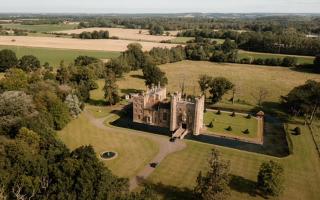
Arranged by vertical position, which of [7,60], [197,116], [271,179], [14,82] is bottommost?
[271,179]

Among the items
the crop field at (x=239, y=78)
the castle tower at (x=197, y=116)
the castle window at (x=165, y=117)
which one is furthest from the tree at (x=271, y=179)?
the crop field at (x=239, y=78)

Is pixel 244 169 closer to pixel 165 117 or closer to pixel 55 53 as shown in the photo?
pixel 165 117

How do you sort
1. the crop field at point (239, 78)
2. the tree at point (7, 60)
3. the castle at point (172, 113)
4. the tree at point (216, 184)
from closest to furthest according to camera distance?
the tree at point (216, 184), the castle at point (172, 113), the crop field at point (239, 78), the tree at point (7, 60)

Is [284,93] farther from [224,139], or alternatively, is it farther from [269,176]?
[269,176]

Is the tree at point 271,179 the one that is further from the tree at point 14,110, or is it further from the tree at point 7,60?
the tree at point 7,60

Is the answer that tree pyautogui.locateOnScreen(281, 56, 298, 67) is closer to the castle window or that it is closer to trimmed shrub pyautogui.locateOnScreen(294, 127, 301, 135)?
trimmed shrub pyautogui.locateOnScreen(294, 127, 301, 135)

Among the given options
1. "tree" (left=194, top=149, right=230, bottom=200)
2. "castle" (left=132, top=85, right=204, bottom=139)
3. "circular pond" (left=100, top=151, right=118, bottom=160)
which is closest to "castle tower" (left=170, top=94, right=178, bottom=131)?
"castle" (left=132, top=85, right=204, bottom=139)

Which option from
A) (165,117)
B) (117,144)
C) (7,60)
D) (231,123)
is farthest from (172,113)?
(7,60)
